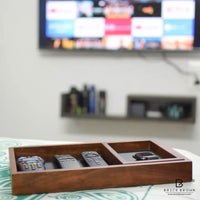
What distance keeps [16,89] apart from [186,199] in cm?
251

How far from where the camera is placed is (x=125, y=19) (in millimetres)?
2828

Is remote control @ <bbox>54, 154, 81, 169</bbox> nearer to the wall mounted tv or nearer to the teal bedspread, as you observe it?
the teal bedspread

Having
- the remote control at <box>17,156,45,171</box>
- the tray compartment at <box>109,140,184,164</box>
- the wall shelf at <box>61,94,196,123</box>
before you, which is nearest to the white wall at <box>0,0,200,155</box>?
the wall shelf at <box>61,94,196,123</box>

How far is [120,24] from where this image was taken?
9.30 ft

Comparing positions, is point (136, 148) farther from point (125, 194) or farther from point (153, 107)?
point (153, 107)

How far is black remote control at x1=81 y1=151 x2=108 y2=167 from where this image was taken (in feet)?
3.10

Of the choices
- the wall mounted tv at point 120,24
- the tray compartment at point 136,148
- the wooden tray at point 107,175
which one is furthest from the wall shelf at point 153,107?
the wooden tray at point 107,175

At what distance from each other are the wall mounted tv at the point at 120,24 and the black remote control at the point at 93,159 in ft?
6.26

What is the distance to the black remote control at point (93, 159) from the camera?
95 centimetres

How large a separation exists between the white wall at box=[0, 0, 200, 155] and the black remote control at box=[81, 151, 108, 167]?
1.92m

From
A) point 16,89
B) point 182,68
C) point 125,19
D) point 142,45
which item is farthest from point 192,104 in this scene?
point 16,89

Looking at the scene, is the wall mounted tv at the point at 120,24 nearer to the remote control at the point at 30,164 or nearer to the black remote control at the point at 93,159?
the black remote control at the point at 93,159

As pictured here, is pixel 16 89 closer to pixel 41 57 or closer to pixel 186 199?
pixel 41 57

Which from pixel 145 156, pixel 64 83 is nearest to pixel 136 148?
pixel 145 156
